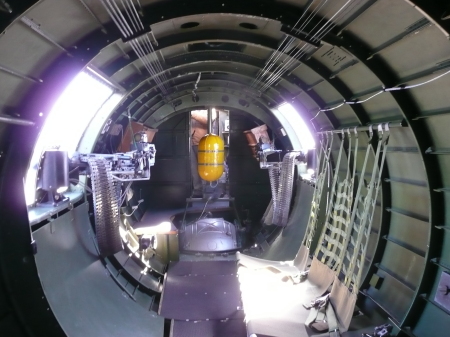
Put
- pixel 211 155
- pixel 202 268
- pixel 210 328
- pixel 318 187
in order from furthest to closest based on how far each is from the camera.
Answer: pixel 211 155 → pixel 202 268 → pixel 318 187 → pixel 210 328

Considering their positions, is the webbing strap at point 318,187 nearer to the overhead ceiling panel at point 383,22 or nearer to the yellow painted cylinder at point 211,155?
the overhead ceiling panel at point 383,22

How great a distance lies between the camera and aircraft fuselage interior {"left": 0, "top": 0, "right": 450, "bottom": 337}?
3.46 meters

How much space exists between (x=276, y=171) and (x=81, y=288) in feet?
18.3

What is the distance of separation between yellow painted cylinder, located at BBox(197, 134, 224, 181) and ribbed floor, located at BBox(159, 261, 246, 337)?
118 inches

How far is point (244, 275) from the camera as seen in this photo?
19.7 feet

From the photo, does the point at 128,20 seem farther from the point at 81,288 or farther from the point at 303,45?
the point at 81,288

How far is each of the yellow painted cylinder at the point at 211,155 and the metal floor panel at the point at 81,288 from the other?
4684mm

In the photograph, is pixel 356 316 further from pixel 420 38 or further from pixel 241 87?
pixel 241 87

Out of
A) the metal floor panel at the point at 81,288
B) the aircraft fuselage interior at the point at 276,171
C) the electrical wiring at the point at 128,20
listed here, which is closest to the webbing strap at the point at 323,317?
the aircraft fuselage interior at the point at 276,171

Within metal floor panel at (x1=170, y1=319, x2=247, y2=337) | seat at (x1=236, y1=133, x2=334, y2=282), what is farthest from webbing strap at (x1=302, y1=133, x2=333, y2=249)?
metal floor panel at (x1=170, y1=319, x2=247, y2=337)

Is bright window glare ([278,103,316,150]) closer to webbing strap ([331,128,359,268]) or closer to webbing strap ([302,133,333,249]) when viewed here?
webbing strap ([302,133,333,249])

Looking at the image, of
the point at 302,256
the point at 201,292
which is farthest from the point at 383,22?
the point at 201,292

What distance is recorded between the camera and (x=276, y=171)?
9039 mm

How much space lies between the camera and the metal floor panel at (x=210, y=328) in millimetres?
5312
